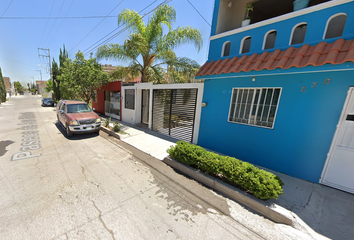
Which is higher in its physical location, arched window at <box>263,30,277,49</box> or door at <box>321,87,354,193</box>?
arched window at <box>263,30,277,49</box>

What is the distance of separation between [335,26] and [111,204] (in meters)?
6.83

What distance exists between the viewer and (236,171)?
3.12 metres

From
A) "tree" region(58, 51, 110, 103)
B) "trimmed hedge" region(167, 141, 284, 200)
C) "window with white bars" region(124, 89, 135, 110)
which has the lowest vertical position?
"trimmed hedge" region(167, 141, 284, 200)

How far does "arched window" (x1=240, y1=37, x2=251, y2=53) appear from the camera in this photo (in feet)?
15.4

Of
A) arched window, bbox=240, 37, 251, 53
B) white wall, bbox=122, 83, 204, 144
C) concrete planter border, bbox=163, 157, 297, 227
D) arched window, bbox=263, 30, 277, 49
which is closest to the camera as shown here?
concrete planter border, bbox=163, 157, 297, 227

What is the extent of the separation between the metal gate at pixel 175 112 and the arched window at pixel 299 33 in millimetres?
3477

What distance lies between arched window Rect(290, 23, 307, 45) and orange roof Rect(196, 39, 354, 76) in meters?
0.59

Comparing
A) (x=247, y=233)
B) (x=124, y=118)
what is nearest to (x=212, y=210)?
(x=247, y=233)

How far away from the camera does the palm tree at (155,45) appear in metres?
7.96

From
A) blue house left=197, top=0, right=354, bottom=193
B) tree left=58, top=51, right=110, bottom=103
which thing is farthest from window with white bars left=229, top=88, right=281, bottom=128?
tree left=58, top=51, right=110, bottom=103

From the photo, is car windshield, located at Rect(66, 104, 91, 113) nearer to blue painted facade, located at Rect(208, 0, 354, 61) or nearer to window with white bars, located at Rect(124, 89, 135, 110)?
window with white bars, located at Rect(124, 89, 135, 110)

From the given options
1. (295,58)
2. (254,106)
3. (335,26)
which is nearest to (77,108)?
(254,106)

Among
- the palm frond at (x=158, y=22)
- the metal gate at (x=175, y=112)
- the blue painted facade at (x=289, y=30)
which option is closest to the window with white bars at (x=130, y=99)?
the metal gate at (x=175, y=112)

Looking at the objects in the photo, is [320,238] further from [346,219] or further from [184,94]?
[184,94]
